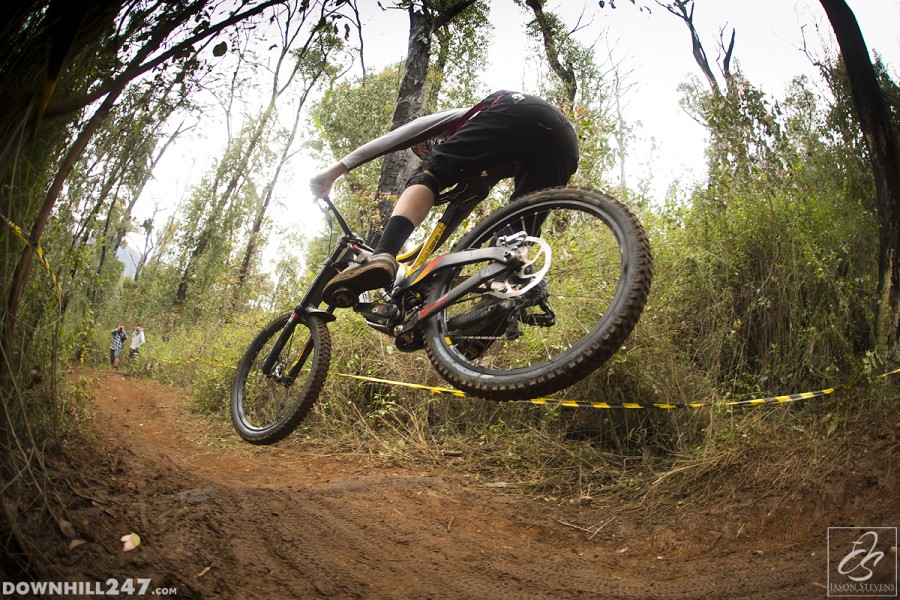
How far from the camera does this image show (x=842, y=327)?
393 centimetres

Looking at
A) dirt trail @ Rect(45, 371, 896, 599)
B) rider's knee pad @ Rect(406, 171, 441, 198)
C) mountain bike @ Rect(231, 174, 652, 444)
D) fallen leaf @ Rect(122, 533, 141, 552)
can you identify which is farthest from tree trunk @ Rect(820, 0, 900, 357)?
fallen leaf @ Rect(122, 533, 141, 552)

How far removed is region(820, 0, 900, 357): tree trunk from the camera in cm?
348

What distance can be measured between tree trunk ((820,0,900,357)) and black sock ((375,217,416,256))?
3064 millimetres

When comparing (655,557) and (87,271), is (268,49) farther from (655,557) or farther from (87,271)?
(655,557)

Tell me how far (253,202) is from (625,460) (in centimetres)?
2360

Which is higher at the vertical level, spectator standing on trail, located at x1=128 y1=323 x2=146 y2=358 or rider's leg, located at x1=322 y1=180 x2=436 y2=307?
rider's leg, located at x1=322 y1=180 x2=436 y2=307

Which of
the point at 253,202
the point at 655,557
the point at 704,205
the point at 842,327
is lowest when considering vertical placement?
the point at 655,557

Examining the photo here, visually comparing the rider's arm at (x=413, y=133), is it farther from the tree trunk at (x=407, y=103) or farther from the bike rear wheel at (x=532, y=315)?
the tree trunk at (x=407, y=103)

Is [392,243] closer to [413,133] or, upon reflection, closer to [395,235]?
[395,235]

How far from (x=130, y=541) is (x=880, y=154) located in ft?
15.4

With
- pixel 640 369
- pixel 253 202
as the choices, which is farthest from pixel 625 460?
pixel 253 202

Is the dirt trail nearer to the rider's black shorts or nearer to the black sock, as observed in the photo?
the black sock

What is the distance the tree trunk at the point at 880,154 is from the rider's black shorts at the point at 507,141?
7.24 ft

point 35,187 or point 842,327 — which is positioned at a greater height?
point 35,187
